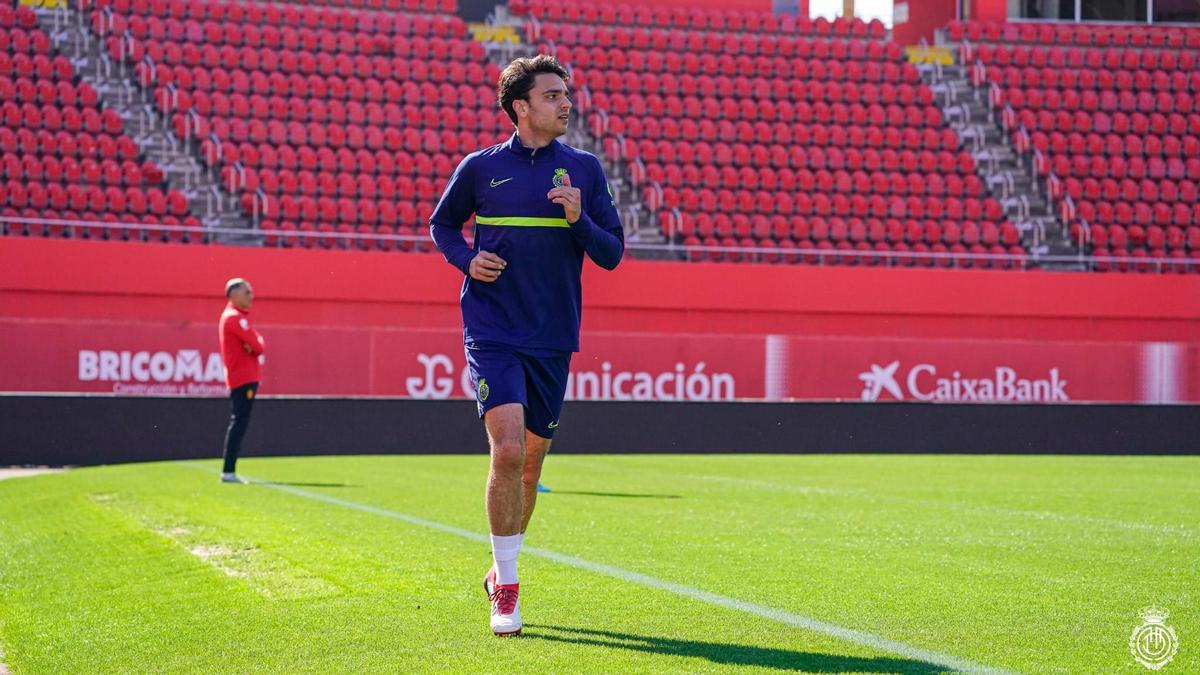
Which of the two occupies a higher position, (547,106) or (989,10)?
(989,10)

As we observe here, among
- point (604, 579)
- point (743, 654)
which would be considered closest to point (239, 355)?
point (604, 579)

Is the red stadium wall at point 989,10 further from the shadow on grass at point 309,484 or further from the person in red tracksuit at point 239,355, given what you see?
the shadow on grass at point 309,484

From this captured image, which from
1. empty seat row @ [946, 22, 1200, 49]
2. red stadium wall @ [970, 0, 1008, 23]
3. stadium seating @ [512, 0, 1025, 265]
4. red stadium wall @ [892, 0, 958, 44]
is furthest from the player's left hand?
red stadium wall @ [892, 0, 958, 44]

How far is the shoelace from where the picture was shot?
501 centimetres

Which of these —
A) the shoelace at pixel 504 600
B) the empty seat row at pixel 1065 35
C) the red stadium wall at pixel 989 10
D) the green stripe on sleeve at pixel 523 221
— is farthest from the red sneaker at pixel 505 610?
the red stadium wall at pixel 989 10

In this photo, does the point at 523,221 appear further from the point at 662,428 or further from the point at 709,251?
the point at 709,251

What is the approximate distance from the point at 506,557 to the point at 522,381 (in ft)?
2.05

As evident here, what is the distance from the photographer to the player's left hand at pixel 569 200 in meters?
5.22

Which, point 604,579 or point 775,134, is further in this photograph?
point 775,134

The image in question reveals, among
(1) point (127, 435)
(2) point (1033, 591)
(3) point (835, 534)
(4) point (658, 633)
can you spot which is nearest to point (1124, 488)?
(3) point (835, 534)

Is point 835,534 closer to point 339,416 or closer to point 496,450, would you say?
point 496,450

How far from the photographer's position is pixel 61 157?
2352 centimetres

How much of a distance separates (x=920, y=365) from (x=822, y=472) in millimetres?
7453

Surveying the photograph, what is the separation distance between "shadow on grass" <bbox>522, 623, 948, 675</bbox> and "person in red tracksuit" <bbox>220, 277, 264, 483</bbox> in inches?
329
